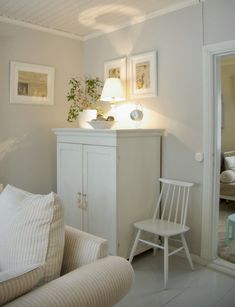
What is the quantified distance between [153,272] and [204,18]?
2.25 metres

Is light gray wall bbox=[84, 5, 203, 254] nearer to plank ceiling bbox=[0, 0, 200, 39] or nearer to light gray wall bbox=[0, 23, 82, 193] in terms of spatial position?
plank ceiling bbox=[0, 0, 200, 39]

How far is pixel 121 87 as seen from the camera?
10.3ft

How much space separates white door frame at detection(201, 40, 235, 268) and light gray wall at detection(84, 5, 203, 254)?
63 millimetres

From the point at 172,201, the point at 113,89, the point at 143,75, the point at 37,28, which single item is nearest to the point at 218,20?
the point at 143,75

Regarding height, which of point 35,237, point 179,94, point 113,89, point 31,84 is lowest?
point 35,237

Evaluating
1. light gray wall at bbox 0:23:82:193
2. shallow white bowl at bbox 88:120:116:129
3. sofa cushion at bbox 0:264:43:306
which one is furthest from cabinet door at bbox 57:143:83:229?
sofa cushion at bbox 0:264:43:306

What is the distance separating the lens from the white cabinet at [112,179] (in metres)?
2.59

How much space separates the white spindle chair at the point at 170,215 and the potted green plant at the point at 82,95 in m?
1.27

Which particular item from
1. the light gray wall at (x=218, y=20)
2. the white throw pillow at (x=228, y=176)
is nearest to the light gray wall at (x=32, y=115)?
the light gray wall at (x=218, y=20)

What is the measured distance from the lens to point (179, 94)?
110 inches

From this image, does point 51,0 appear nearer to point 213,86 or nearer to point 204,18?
point 204,18

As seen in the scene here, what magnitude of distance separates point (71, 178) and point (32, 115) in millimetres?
896

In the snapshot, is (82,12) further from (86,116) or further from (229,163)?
(229,163)

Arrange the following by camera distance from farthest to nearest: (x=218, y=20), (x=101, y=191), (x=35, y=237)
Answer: (x=101, y=191) < (x=218, y=20) < (x=35, y=237)
